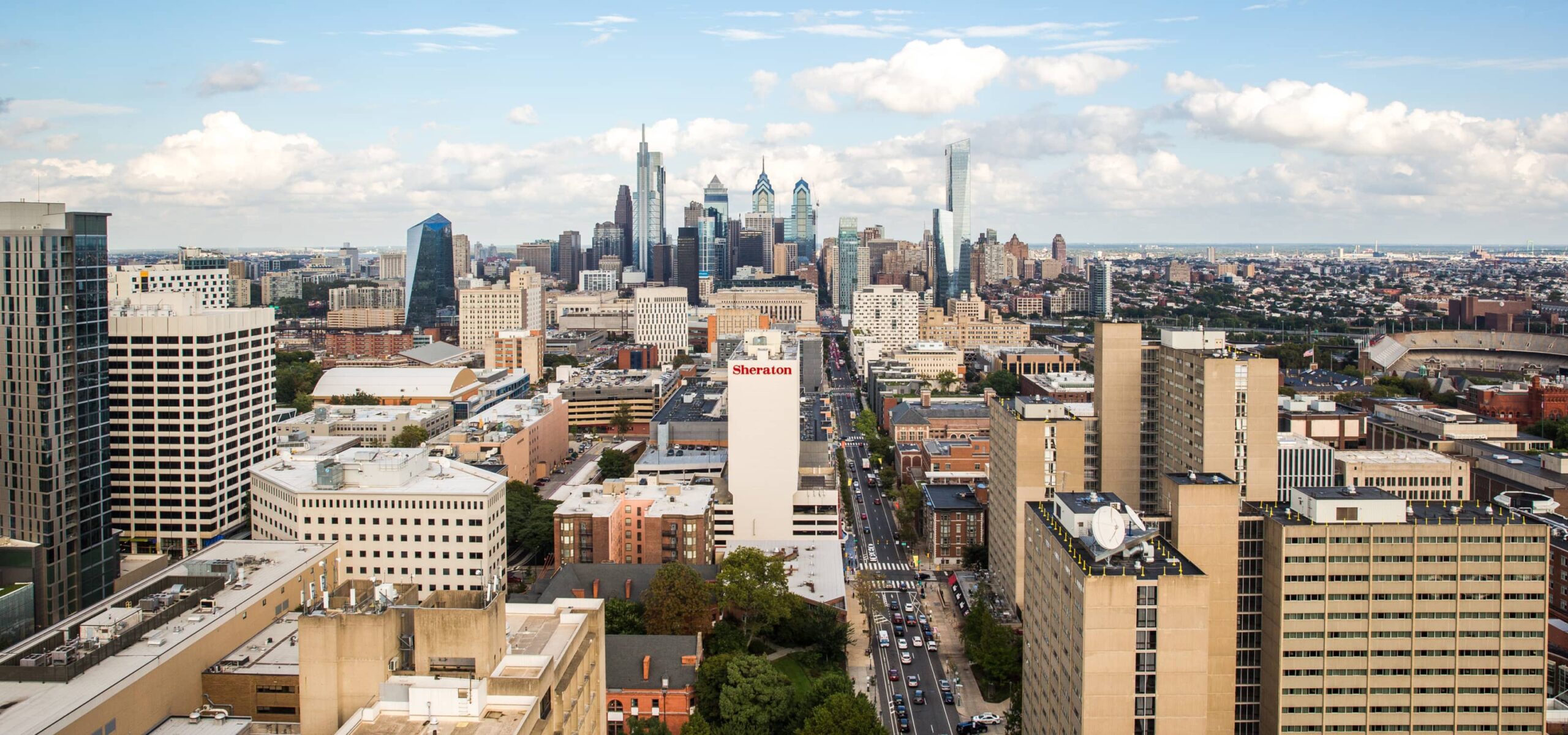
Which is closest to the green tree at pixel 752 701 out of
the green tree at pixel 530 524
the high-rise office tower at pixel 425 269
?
the green tree at pixel 530 524

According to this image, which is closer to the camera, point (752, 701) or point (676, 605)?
point (752, 701)

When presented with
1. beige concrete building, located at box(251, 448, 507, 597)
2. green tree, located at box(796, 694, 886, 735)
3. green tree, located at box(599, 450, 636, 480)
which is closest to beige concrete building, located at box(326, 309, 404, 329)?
green tree, located at box(599, 450, 636, 480)

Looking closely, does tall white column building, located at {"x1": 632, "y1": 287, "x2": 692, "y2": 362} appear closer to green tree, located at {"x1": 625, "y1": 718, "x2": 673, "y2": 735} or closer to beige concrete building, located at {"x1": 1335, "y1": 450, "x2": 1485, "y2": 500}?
beige concrete building, located at {"x1": 1335, "y1": 450, "x2": 1485, "y2": 500}

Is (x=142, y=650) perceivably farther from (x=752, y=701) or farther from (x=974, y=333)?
(x=974, y=333)

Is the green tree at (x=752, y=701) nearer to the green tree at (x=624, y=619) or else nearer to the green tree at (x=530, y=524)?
the green tree at (x=624, y=619)

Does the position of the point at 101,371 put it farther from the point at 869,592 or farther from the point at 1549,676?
the point at 1549,676

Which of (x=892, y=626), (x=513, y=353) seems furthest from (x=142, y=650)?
(x=513, y=353)
